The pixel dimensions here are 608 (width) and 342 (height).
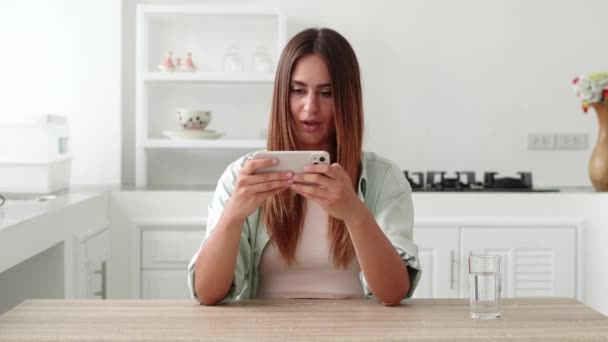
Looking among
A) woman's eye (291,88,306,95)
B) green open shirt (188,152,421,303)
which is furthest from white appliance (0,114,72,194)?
woman's eye (291,88,306,95)

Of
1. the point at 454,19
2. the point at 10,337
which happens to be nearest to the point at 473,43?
the point at 454,19

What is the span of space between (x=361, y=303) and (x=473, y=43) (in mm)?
2449

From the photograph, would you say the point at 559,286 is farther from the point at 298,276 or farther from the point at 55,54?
the point at 55,54

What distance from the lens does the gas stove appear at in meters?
3.58

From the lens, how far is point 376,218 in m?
1.99

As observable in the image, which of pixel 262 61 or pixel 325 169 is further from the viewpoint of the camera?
pixel 262 61

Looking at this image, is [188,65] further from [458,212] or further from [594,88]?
[594,88]

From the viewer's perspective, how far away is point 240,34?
3.92 metres

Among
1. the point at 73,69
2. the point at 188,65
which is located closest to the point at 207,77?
the point at 188,65

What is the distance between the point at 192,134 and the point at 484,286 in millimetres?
2239

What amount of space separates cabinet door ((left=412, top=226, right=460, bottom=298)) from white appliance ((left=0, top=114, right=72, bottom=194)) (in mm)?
1421

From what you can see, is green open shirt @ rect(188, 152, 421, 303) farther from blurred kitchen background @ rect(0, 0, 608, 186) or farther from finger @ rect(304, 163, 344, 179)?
blurred kitchen background @ rect(0, 0, 608, 186)

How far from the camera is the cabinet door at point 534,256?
3.44 m

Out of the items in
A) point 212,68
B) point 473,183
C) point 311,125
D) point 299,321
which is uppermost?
point 212,68
